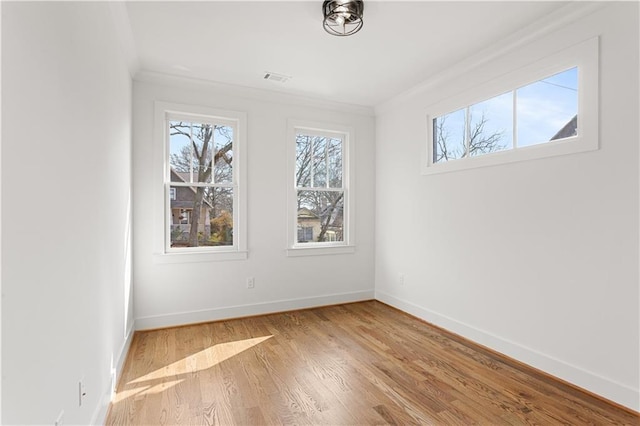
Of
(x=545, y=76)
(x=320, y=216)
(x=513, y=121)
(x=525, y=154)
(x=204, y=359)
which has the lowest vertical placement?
(x=204, y=359)

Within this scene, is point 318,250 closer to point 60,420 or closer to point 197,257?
point 197,257

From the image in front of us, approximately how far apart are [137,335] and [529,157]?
3815 mm

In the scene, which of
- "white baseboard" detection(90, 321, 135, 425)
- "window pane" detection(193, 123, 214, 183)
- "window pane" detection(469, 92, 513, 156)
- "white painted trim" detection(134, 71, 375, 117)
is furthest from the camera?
"window pane" detection(193, 123, 214, 183)

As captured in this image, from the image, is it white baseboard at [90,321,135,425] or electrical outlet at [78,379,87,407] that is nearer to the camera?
electrical outlet at [78,379,87,407]

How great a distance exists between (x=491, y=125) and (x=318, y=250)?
2335 millimetres

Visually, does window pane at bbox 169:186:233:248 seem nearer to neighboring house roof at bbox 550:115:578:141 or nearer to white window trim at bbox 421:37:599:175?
white window trim at bbox 421:37:599:175

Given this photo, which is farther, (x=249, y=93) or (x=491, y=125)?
(x=249, y=93)

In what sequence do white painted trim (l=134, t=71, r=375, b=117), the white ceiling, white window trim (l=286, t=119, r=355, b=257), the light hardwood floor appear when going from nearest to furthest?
the light hardwood floor
the white ceiling
white painted trim (l=134, t=71, r=375, b=117)
white window trim (l=286, t=119, r=355, b=257)

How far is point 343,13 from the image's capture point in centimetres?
222

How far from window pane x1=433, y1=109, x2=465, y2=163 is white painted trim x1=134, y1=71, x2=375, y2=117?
115cm

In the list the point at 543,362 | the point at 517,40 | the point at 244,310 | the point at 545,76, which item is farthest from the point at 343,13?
the point at 244,310

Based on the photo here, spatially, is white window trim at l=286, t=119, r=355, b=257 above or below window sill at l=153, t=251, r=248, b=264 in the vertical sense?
above

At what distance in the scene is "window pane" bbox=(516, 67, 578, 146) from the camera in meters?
2.39

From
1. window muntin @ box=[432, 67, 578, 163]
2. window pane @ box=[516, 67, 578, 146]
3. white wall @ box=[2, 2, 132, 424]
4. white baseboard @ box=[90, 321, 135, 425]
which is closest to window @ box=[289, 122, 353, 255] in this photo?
window muntin @ box=[432, 67, 578, 163]
